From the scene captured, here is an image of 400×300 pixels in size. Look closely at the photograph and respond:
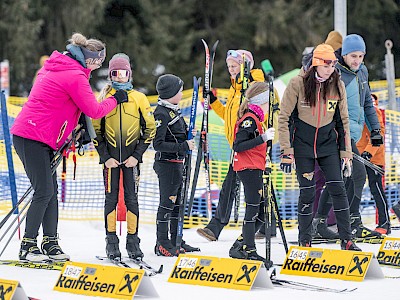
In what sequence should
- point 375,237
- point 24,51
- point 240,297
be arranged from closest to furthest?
point 240,297
point 375,237
point 24,51

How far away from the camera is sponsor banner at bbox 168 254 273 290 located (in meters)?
5.95

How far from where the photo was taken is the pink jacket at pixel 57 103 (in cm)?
702

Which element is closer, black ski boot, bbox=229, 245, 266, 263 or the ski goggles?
black ski boot, bbox=229, 245, 266, 263

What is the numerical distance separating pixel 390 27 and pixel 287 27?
296cm

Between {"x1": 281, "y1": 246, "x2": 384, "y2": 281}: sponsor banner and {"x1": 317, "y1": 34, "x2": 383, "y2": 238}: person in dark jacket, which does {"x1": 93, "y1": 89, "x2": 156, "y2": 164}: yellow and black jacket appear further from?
{"x1": 317, "y1": 34, "x2": 383, "y2": 238}: person in dark jacket

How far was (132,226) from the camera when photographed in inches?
294

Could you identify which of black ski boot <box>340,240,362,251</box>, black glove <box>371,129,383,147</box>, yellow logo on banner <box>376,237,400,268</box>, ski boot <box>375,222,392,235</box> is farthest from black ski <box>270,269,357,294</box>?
ski boot <box>375,222,392,235</box>

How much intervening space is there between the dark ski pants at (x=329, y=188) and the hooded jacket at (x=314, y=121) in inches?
2.8

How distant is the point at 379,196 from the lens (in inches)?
360

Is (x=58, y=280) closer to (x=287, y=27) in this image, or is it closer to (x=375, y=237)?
(x=375, y=237)

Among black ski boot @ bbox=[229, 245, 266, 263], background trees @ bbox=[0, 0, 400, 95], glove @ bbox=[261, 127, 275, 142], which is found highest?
background trees @ bbox=[0, 0, 400, 95]

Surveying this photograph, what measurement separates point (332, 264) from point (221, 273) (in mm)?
807

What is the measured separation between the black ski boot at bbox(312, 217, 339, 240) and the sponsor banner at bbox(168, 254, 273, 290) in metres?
2.52

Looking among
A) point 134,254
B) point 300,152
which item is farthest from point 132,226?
point 300,152
